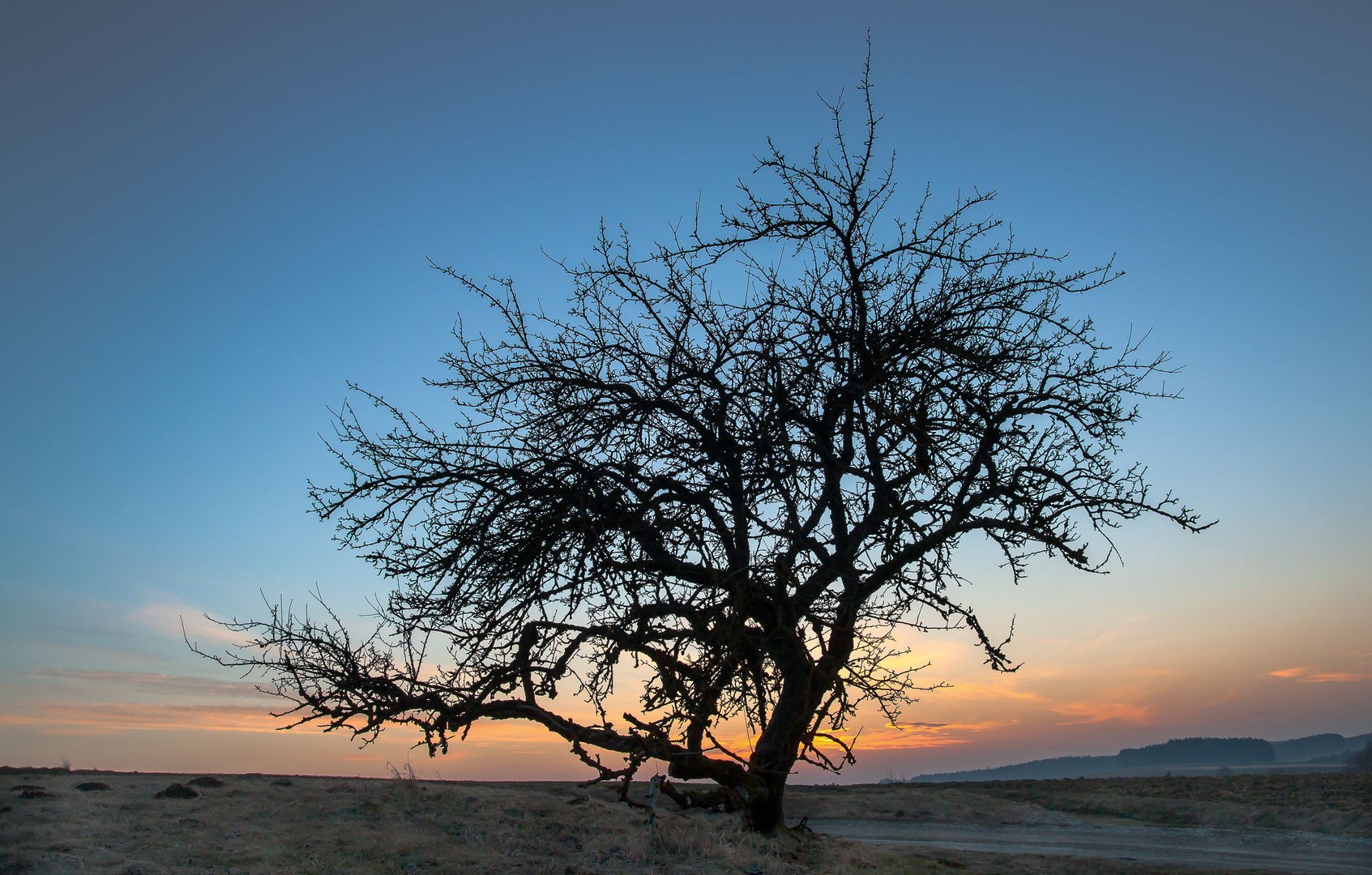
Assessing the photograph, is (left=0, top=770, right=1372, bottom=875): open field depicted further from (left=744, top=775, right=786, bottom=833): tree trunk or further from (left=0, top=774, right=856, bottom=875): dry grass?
(left=744, top=775, right=786, bottom=833): tree trunk

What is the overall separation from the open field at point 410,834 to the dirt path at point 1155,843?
65 cm

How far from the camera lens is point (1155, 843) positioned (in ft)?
36.5

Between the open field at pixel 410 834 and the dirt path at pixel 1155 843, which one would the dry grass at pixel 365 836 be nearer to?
the open field at pixel 410 834

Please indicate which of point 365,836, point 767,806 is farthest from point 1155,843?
point 365,836

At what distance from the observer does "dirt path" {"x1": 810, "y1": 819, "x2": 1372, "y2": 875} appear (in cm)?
927

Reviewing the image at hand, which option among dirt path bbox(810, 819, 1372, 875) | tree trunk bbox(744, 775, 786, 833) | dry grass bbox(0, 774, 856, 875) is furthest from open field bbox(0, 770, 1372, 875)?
dirt path bbox(810, 819, 1372, 875)

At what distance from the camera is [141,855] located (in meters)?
7.10

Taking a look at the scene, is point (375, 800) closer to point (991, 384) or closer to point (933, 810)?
point (991, 384)

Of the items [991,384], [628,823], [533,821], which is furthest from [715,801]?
[991,384]

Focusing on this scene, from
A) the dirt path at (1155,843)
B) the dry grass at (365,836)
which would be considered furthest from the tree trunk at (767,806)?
the dirt path at (1155,843)

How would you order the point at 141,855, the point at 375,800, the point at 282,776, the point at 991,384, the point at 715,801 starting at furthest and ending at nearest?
the point at 282,776
the point at 375,800
the point at 715,801
the point at 991,384
the point at 141,855

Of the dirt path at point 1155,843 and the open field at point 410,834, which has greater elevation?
the open field at point 410,834

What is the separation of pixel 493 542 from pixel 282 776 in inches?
349

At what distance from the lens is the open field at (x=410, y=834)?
7.13m
